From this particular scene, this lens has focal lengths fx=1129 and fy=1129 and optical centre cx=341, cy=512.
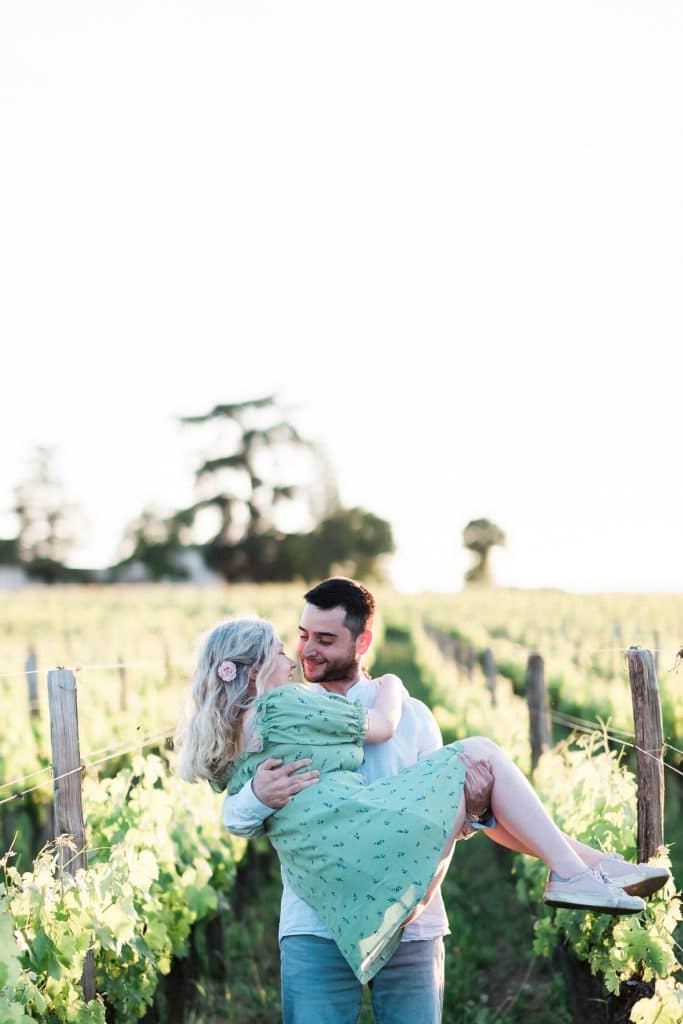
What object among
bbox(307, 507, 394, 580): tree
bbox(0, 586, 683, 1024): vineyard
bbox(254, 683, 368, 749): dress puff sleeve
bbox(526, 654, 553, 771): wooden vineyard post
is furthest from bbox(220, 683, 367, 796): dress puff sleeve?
bbox(307, 507, 394, 580): tree

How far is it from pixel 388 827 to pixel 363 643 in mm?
629

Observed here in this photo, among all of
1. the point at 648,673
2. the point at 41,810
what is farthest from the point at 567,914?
the point at 41,810

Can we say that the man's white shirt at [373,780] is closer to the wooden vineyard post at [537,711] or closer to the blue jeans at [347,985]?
the blue jeans at [347,985]

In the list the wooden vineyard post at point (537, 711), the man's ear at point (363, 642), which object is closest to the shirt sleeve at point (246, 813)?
the man's ear at point (363, 642)

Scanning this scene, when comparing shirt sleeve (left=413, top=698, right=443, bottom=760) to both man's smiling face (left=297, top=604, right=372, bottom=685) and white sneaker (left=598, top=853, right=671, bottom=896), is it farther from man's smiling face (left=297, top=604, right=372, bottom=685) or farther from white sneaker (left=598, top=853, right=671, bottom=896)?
white sneaker (left=598, top=853, right=671, bottom=896)

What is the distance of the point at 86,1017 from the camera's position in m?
3.34

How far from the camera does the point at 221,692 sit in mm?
2961

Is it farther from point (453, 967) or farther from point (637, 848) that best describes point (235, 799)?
point (453, 967)

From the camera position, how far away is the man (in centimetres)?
284

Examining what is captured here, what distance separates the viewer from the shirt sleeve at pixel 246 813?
283 cm

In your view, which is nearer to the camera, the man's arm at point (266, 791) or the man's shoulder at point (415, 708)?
the man's arm at point (266, 791)

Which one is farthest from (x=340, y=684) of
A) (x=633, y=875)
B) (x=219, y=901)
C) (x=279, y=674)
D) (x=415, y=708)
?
(x=219, y=901)

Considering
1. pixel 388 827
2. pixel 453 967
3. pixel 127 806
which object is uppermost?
pixel 388 827

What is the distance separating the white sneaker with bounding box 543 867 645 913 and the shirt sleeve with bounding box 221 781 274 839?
77cm
